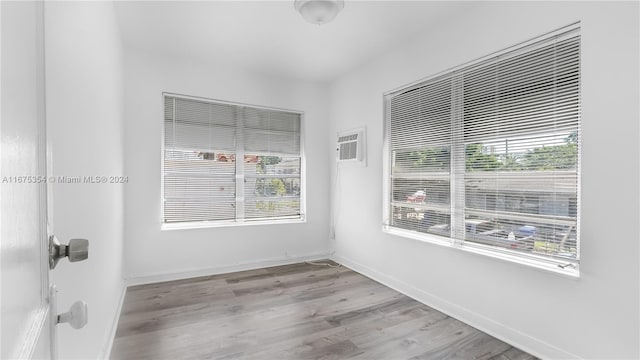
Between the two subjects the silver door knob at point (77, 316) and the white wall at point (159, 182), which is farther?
the white wall at point (159, 182)

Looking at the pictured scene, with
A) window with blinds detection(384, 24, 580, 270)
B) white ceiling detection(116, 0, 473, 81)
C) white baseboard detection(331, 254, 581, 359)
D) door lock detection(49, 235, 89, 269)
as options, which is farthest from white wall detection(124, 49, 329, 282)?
door lock detection(49, 235, 89, 269)

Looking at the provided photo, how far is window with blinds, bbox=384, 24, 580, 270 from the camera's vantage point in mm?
2092

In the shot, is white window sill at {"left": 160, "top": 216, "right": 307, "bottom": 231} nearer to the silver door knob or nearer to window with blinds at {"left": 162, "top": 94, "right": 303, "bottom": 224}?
window with blinds at {"left": 162, "top": 94, "right": 303, "bottom": 224}

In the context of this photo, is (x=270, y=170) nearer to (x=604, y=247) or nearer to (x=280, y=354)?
(x=280, y=354)

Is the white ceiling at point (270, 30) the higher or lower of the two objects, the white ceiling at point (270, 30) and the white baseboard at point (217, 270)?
the higher

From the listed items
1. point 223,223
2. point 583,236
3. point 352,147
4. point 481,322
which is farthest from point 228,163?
point 583,236

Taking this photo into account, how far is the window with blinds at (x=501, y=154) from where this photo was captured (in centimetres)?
209

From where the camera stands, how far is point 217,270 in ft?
12.9

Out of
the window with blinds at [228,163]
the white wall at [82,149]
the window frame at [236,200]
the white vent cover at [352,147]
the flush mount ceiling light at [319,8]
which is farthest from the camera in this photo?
the white vent cover at [352,147]

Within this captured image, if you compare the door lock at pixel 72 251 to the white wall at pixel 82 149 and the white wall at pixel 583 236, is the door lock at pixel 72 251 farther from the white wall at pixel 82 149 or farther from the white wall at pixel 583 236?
the white wall at pixel 583 236

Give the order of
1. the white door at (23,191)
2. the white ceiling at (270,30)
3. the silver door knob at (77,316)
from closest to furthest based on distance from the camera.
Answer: the white door at (23,191) < the silver door knob at (77,316) < the white ceiling at (270,30)

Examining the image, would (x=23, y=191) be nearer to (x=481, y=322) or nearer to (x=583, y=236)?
(x=583, y=236)

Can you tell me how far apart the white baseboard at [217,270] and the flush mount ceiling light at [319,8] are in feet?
9.94

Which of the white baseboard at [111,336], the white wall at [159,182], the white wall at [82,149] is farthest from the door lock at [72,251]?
the white wall at [159,182]
